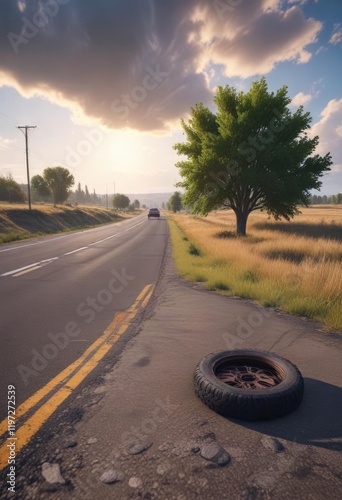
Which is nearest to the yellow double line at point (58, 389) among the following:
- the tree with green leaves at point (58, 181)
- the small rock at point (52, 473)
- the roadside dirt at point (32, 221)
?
the small rock at point (52, 473)

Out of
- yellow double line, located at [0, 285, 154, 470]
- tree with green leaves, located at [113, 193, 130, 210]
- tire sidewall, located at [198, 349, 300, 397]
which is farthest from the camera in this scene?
tree with green leaves, located at [113, 193, 130, 210]

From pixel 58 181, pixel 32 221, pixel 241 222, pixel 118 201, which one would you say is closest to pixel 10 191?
pixel 58 181

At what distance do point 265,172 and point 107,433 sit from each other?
18688 mm

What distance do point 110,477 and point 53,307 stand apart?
4614 millimetres

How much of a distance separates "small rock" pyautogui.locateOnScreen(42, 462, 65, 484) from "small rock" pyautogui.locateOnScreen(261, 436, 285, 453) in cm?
152

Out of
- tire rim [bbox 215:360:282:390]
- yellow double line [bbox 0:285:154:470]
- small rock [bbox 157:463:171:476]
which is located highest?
small rock [bbox 157:463:171:476]

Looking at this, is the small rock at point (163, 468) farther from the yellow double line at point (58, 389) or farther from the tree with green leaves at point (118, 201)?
the tree with green leaves at point (118, 201)

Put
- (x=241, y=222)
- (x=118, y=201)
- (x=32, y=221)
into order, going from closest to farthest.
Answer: (x=241, y=222), (x=32, y=221), (x=118, y=201)

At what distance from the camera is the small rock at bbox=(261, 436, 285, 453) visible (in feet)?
7.13

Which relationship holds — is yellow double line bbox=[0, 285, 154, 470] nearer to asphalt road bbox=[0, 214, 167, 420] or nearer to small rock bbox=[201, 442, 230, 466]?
asphalt road bbox=[0, 214, 167, 420]

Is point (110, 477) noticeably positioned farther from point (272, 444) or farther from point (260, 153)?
point (260, 153)

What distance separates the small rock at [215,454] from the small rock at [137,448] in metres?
0.44

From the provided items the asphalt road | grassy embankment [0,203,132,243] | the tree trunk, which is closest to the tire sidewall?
the asphalt road

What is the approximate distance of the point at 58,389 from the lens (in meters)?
3.05
